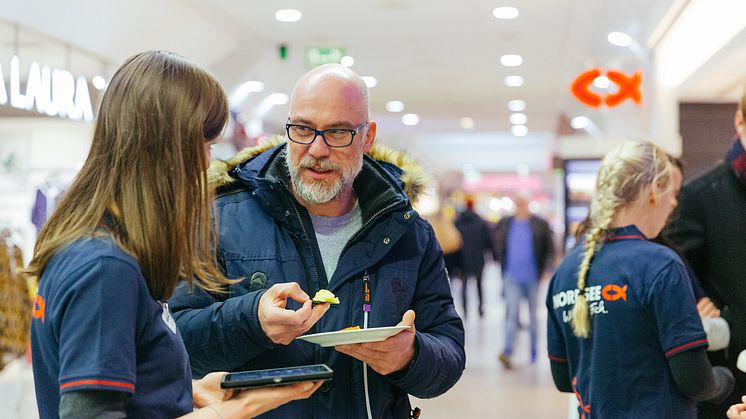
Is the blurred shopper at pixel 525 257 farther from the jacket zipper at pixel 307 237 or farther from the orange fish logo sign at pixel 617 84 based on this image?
the jacket zipper at pixel 307 237

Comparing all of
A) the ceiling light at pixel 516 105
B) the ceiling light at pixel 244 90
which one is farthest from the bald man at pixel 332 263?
the ceiling light at pixel 516 105

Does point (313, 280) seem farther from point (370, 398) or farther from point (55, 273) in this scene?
point (55, 273)

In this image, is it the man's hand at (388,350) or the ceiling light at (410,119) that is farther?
the ceiling light at (410,119)

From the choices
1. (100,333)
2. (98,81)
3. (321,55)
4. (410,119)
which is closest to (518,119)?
(410,119)

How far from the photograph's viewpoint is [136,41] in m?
9.15

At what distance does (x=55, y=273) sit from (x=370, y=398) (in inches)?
39.4

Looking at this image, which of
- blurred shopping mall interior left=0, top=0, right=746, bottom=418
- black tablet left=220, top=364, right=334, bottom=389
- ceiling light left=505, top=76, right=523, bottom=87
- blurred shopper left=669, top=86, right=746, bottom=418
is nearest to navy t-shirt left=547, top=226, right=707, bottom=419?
blurred shopper left=669, top=86, right=746, bottom=418

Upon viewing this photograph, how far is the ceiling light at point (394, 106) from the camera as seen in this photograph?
58.3 ft

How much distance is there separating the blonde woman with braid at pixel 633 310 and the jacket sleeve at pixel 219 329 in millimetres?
1148

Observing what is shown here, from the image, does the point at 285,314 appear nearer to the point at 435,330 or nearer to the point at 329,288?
the point at 329,288

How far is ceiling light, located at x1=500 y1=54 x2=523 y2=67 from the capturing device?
1290 cm

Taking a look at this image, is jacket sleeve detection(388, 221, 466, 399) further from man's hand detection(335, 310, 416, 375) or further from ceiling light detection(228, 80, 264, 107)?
ceiling light detection(228, 80, 264, 107)

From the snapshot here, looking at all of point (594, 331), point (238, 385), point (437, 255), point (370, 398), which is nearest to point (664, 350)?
point (594, 331)

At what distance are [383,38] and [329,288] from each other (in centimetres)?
966
